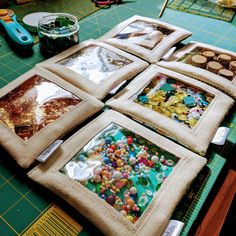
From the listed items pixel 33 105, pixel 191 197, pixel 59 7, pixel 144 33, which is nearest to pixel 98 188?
Result: pixel 191 197

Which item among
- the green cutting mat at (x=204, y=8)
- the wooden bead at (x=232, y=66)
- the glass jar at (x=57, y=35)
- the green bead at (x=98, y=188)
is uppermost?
the green cutting mat at (x=204, y=8)

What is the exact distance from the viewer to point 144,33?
3.78 ft

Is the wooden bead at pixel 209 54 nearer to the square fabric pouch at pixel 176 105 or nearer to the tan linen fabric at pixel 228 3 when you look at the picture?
the square fabric pouch at pixel 176 105

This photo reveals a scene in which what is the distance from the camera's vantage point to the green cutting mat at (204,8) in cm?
147

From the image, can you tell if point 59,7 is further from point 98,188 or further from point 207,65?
point 98,188

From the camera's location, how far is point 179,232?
0.56 meters

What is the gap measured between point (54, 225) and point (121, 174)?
0.65 ft

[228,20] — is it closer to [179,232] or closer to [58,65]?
[58,65]

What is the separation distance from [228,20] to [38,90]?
1.15 metres

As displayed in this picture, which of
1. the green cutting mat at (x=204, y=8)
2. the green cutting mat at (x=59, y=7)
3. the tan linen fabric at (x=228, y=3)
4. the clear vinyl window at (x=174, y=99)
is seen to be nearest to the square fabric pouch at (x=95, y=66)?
the clear vinyl window at (x=174, y=99)

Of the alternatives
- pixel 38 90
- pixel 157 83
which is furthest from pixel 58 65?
pixel 157 83

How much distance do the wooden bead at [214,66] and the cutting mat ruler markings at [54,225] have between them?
2.41 ft

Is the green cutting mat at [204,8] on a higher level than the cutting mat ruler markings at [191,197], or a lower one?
higher

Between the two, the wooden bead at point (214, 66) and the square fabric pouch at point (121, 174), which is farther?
the wooden bead at point (214, 66)
